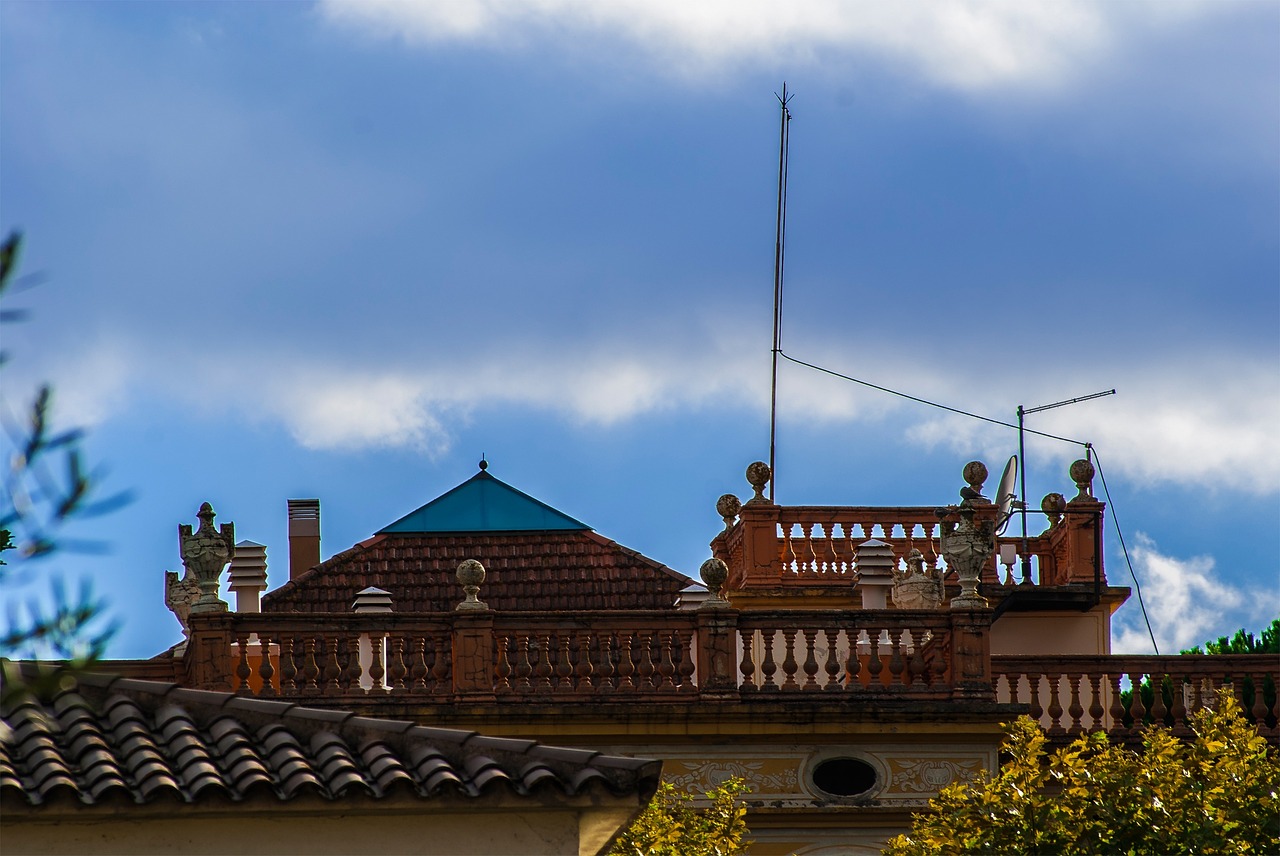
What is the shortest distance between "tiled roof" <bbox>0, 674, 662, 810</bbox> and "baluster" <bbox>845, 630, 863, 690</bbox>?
820cm

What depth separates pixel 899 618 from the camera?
903 inches

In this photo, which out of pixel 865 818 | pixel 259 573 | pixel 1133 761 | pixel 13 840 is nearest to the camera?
pixel 13 840

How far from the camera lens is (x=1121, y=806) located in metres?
16.8

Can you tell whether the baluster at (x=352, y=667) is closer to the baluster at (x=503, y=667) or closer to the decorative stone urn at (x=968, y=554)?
the baluster at (x=503, y=667)

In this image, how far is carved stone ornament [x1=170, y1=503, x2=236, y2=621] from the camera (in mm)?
22781

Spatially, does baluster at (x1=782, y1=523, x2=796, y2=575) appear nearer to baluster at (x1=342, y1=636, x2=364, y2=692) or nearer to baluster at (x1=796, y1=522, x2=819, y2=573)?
baluster at (x1=796, y1=522, x2=819, y2=573)

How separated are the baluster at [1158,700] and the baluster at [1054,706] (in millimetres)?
942

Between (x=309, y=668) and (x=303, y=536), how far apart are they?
1305 cm

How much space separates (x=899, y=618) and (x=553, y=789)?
9057 millimetres

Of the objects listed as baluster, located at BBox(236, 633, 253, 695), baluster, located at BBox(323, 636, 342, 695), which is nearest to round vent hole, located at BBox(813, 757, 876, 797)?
baluster, located at BBox(323, 636, 342, 695)

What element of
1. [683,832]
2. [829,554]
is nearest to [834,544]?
[829,554]

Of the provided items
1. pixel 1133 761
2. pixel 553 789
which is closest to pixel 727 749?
pixel 1133 761

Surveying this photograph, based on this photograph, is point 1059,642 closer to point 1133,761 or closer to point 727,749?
point 727,749

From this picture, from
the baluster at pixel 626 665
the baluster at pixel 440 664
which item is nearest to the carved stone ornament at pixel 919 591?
the baluster at pixel 626 665
